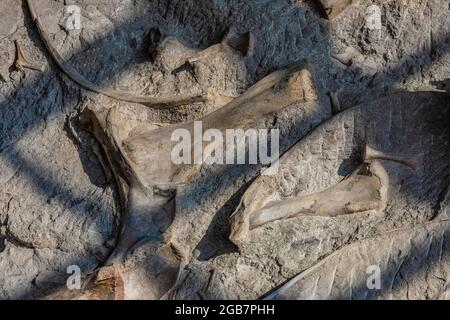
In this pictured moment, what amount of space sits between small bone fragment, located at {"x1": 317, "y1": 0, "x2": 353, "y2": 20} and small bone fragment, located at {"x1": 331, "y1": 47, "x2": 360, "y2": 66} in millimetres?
101

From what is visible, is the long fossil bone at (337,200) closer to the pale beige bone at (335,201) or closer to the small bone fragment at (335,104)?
the pale beige bone at (335,201)

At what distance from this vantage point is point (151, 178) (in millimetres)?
1948

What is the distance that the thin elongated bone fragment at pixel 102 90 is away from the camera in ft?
6.62

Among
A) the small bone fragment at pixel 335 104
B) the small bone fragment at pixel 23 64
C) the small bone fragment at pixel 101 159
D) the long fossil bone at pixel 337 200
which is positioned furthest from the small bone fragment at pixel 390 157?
the small bone fragment at pixel 23 64

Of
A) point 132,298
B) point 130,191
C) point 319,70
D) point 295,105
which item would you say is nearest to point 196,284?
point 132,298

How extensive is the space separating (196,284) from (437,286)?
57 cm

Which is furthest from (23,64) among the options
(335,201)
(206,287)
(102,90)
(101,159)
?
(335,201)

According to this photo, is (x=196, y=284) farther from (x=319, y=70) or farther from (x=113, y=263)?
(x=319, y=70)

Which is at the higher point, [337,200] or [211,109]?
[211,109]

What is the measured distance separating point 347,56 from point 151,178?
2.01 ft

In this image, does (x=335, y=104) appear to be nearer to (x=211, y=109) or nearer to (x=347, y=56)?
(x=347, y=56)

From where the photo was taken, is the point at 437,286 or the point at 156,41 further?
the point at 156,41

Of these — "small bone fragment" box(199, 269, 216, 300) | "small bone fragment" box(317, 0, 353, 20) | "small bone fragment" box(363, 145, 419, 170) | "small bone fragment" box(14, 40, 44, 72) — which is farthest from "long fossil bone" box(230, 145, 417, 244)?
"small bone fragment" box(14, 40, 44, 72)

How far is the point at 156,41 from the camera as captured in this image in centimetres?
208
